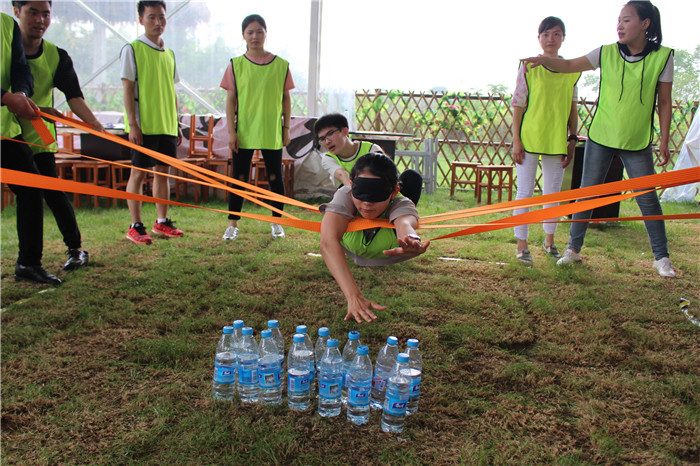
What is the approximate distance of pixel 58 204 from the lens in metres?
2.52

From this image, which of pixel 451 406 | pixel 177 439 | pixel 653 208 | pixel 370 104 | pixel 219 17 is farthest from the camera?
pixel 370 104

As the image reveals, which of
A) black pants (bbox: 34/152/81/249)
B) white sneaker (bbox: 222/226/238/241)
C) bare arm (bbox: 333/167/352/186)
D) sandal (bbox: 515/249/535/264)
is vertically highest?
bare arm (bbox: 333/167/352/186)

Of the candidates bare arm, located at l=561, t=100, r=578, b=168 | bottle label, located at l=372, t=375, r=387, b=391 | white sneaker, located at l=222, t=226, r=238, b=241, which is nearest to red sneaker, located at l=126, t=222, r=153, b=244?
white sneaker, located at l=222, t=226, r=238, b=241

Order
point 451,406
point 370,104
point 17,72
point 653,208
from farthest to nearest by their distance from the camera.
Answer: point 370,104, point 653,208, point 17,72, point 451,406

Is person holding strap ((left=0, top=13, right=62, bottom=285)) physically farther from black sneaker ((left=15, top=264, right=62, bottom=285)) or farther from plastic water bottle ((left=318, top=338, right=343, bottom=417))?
plastic water bottle ((left=318, top=338, right=343, bottom=417))

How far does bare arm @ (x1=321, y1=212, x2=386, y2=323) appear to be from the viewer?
146 cm

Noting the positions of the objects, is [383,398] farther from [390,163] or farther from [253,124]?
[253,124]

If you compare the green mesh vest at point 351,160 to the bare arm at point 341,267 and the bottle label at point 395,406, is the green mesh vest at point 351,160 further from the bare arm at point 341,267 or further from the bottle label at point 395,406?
the bottle label at point 395,406

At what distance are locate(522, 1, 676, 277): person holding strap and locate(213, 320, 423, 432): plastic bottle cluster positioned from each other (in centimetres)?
177

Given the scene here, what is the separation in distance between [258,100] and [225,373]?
7.20 ft

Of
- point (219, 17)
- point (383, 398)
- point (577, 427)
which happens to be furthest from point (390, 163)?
point (219, 17)

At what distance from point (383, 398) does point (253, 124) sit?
225 centimetres

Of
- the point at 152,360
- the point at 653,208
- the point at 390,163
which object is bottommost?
the point at 152,360

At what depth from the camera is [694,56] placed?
6344 mm
